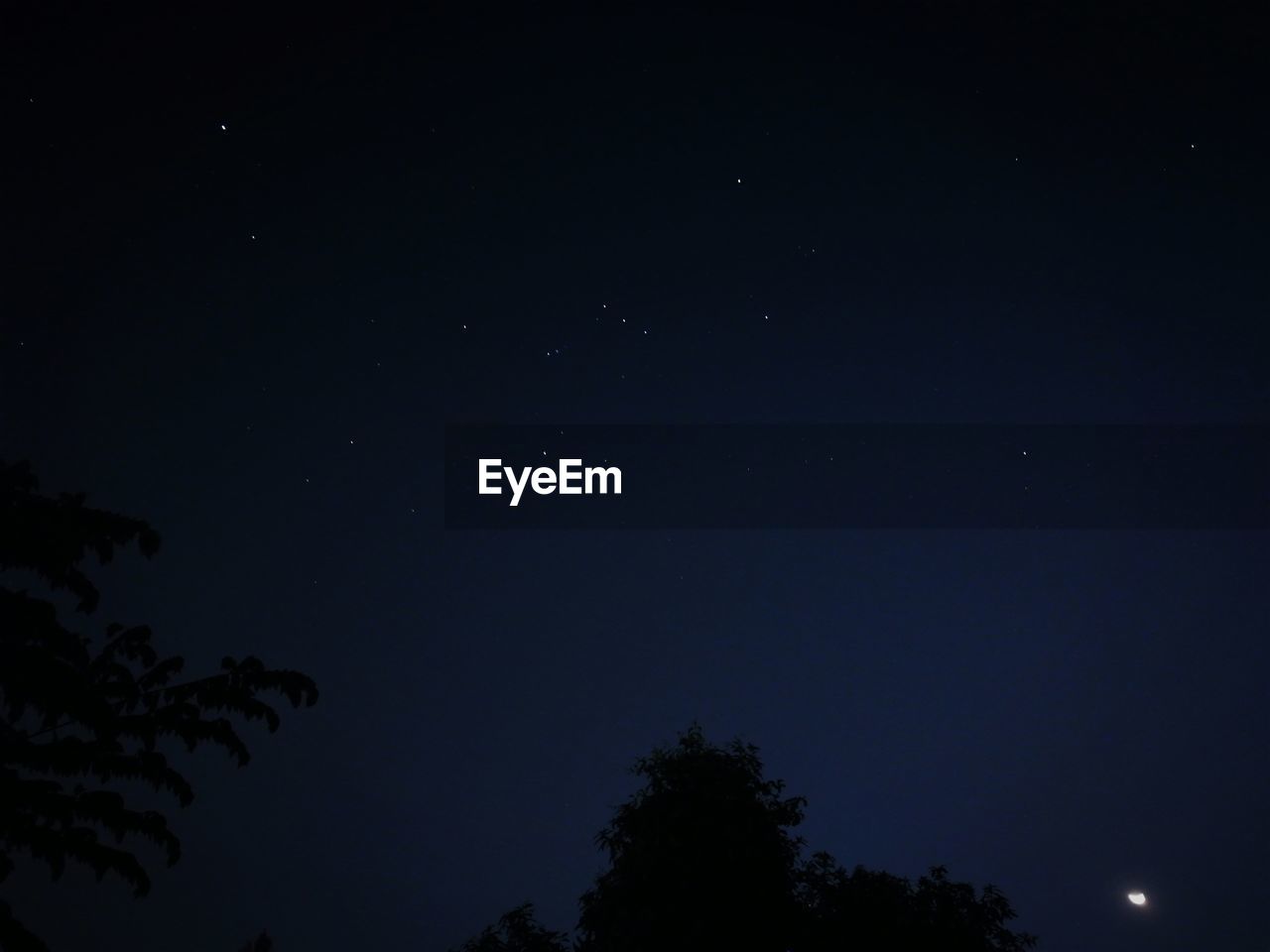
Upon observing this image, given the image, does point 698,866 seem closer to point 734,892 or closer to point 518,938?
point 734,892

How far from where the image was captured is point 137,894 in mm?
9008

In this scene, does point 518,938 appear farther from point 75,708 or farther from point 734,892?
point 75,708

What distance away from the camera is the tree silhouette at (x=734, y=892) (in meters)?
18.2

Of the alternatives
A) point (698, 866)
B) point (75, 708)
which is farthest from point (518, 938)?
point (75, 708)

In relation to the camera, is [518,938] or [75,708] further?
[518,938]

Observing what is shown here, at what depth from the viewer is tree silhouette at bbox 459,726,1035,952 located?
1820 cm

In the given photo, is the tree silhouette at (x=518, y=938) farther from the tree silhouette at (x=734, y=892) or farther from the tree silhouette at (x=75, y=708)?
the tree silhouette at (x=75, y=708)

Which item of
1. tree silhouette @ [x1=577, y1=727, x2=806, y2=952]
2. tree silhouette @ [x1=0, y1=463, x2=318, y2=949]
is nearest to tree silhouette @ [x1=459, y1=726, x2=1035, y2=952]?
tree silhouette @ [x1=577, y1=727, x2=806, y2=952]

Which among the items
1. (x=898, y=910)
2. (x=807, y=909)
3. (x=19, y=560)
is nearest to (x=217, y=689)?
(x=19, y=560)

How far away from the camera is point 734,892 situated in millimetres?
18438

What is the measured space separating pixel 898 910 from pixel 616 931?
651cm

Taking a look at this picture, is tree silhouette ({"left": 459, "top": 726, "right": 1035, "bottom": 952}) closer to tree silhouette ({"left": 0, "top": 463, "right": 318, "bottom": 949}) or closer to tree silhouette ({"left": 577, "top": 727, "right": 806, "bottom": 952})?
tree silhouette ({"left": 577, "top": 727, "right": 806, "bottom": 952})

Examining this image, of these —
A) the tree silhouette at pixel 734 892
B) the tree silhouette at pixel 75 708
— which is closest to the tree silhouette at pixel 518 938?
the tree silhouette at pixel 734 892

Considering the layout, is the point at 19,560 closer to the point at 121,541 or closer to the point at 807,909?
the point at 121,541
